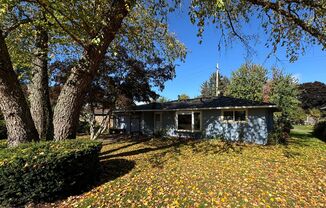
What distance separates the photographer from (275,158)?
9031 mm

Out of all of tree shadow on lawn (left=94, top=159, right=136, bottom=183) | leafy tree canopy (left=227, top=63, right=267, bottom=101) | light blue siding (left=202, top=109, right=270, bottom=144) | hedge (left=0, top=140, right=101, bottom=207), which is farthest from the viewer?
leafy tree canopy (left=227, top=63, right=267, bottom=101)

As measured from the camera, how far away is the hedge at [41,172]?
14.8 ft

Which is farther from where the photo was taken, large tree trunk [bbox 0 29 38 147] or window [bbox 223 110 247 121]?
window [bbox 223 110 247 121]

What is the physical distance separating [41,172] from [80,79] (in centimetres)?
269

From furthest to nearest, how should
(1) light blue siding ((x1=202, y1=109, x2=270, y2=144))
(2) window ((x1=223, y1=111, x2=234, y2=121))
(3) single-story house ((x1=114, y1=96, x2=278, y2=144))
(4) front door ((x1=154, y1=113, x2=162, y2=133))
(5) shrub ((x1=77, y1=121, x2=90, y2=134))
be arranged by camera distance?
(5) shrub ((x1=77, y1=121, x2=90, y2=134)) < (4) front door ((x1=154, y1=113, x2=162, y2=133)) < (2) window ((x1=223, y1=111, x2=234, y2=121)) < (3) single-story house ((x1=114, y1=96, x2=278, y2=144)) < (1) light blue siding ((x1=202, y1=109, x2=270, y2=144))

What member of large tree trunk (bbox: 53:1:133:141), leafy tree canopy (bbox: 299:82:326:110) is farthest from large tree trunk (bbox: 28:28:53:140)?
leafy tree canopy (bbox: 299:82:326:110)

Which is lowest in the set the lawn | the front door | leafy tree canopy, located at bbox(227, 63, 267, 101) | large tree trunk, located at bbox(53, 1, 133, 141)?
the lawn

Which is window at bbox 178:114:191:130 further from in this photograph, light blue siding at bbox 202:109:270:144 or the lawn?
the lawn

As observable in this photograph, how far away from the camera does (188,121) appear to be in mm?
16641

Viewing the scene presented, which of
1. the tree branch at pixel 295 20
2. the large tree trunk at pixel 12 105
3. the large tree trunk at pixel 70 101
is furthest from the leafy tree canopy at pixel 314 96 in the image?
the large tree trunk at pixel 12 105

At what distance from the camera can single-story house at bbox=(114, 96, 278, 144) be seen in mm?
13133

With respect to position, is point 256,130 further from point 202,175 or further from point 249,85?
point 249,85

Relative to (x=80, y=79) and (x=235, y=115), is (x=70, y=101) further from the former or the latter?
(x=235, y=115)

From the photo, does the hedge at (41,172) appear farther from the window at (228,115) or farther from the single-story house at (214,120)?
the window at (228,115)
